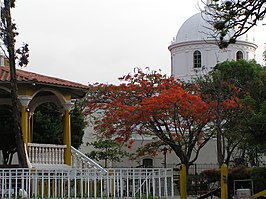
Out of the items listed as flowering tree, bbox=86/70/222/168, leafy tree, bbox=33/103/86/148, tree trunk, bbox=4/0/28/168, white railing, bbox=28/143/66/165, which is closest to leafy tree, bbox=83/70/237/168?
flowering tree, bbox=86/70/222/168

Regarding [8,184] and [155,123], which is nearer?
[8,184]

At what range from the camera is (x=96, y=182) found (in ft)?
49.1

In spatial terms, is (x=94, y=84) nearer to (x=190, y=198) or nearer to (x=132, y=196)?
(x=190, y=198)

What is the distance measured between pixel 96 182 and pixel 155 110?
40.1 feet

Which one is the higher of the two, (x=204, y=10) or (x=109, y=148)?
(x=204, y=10)

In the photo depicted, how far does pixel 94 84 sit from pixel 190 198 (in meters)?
10.0

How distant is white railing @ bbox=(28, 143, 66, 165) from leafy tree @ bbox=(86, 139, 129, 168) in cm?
1734

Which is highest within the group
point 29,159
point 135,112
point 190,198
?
point 135,112

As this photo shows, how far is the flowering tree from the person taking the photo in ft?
88.8

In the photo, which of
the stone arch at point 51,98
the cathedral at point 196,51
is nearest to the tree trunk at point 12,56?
the stone arch at point 51,98

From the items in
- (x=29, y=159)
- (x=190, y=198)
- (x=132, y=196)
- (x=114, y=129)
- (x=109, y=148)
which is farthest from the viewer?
(x=109, y=148)

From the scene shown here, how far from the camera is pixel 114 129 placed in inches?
1148

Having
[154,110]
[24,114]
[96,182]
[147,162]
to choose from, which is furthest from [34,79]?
[147,162]

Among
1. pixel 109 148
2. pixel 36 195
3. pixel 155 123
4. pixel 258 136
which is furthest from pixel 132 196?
pixel 109 148
